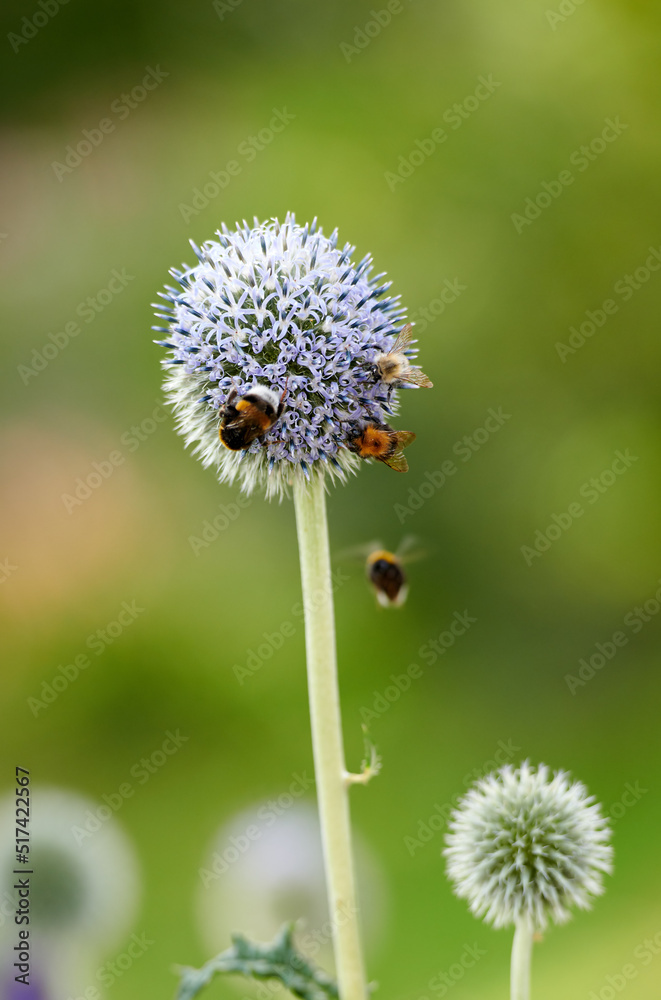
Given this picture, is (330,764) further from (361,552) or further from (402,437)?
(361,552)

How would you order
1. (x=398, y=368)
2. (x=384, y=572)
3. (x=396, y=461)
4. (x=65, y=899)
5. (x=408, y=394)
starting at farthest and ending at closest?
(x=408, y=394)
(x=65, y=899)
(x=384, y=572)
(x=396, y=461)
(x=398, y=368)

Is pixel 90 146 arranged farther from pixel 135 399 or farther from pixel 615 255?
pixel 615 255

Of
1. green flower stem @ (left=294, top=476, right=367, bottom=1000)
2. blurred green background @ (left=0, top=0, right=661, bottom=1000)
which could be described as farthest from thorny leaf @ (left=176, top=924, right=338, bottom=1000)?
blurred green background @ (left=0, top=0, right=661, bottom=1000)

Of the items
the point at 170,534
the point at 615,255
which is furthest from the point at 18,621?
the point at 615,255

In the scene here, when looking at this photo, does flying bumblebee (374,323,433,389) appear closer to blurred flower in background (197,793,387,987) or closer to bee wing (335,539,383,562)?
bee wing (335,539,383,562)

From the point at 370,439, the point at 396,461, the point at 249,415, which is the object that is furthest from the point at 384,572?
the point at 249,415
